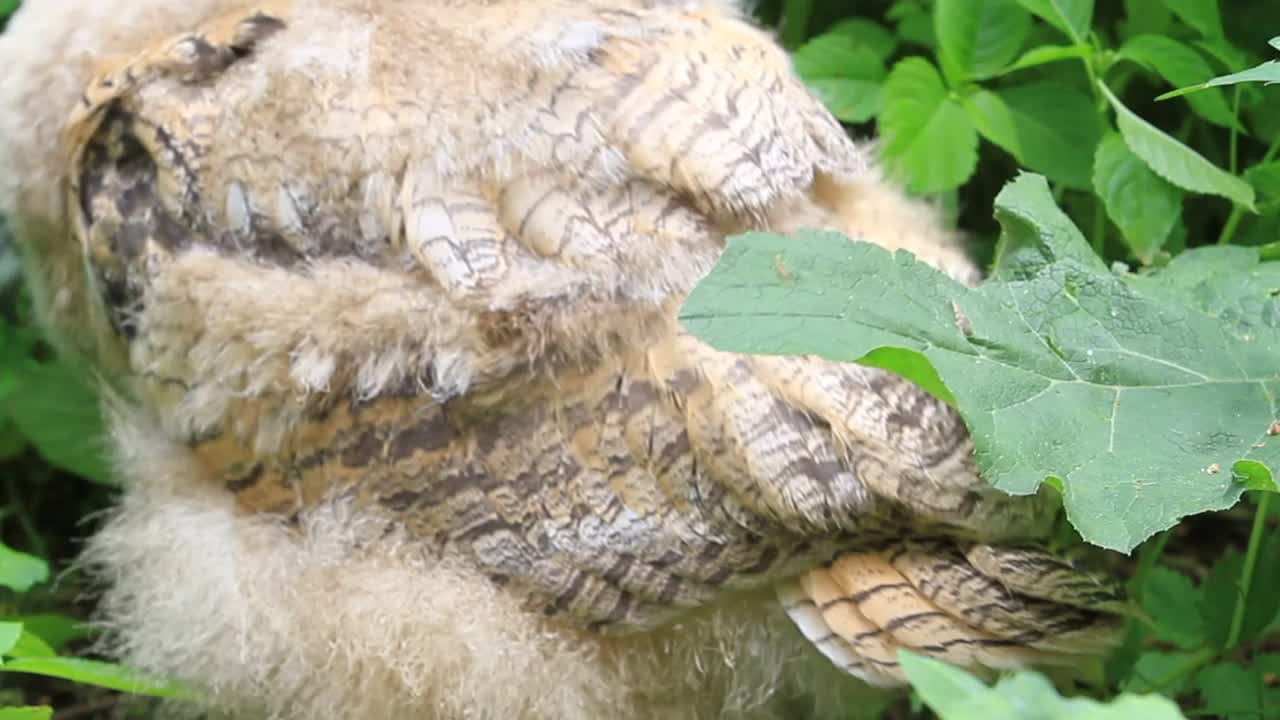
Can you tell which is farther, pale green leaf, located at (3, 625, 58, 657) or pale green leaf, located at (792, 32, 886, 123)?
pale green leaf, located at (792, 32, 886, 123)

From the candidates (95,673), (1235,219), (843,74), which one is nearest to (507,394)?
(95,673)

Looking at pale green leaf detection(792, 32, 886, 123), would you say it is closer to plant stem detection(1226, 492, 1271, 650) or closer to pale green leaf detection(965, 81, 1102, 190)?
pale green leaf detection(965, 81, 1102, 190)

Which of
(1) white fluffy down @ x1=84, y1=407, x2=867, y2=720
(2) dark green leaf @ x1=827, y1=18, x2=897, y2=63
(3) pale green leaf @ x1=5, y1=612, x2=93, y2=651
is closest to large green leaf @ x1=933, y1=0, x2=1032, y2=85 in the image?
(2) dark green leaf @ x1=827, y1=18, x2=897, y2=63

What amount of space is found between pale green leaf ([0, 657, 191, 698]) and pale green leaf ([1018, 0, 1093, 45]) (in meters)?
1.41

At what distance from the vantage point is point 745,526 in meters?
1.53

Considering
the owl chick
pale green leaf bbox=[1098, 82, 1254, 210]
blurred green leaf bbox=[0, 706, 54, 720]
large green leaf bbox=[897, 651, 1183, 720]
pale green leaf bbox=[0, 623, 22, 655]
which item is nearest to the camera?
large green leaf bbox=[897, 651, 1183, 720]

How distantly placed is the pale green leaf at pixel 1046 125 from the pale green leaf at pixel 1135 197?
0.44 feet

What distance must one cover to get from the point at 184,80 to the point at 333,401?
17.6 inches

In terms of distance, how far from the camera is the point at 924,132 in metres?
2.01

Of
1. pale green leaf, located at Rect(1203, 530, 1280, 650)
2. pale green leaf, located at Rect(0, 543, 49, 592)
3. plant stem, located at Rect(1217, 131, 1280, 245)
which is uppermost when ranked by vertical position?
plant stem, located at Rect(1217, 131, 1280, 245)

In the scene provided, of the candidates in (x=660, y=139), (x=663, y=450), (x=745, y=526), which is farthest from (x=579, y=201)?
(x=745, y=526)

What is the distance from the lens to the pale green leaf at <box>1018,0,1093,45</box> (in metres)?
1.96

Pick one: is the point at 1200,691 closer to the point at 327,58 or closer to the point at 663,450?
the point at 663,450

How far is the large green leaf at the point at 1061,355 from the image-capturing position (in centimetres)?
130
